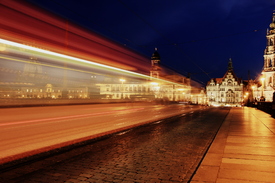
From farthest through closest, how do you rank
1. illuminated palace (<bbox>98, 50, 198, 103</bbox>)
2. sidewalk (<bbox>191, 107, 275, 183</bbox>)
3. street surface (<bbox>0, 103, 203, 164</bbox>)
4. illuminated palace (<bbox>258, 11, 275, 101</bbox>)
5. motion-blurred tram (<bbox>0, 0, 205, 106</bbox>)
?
illuminated palace (<bbox>258, 11, 275, 101</bbox>)
illuminated palace (<bbox>98, 50, 198, 103</bbox>)
motion-blurred tram (<bbox>0, 0, 205, 106</bbox>)
street surface (<bbox>0, 103, 203, 164</bbox>)
sidewalk (<bbox>191, 107, 275, 183</bbox>)

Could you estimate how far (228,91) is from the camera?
105 m

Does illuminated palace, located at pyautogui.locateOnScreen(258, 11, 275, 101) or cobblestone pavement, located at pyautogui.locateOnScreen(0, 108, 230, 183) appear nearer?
cobblestone pavement, located at pyautogui.locateOnScreen(0, 108, 230, 183)

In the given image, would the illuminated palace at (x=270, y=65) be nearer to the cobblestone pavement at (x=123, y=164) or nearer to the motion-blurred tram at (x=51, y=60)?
the motion-blurred tram at (x=51, y=60)

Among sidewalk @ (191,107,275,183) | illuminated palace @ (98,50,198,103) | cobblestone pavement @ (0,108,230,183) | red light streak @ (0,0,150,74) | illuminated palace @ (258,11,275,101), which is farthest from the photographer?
illuminated palace @ (258,11,275,101)

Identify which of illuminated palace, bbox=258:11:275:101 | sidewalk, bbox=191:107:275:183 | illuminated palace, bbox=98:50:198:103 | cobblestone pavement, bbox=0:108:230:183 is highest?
illuminated palace, bbox=258:11:275:101

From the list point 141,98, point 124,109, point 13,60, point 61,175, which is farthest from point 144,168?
point 141,98

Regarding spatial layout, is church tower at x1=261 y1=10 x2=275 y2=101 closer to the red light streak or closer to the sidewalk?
the red light streak

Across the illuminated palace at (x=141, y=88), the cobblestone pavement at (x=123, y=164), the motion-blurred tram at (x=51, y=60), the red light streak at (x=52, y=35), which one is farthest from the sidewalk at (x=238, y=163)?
the illuminated palace at (x=141, y=88)

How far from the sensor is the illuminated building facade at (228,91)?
342ft

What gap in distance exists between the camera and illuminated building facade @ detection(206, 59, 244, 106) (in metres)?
104

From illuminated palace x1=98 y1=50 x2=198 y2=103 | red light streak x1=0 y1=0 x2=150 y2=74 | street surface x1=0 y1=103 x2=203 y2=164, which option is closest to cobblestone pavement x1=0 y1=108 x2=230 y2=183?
street surface x1=0 y1=103 x2=203 y2=164

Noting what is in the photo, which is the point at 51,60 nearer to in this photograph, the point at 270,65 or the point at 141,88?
the point at 141,88

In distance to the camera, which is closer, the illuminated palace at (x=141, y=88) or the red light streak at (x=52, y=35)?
the red light streak at (x=52, y=35)

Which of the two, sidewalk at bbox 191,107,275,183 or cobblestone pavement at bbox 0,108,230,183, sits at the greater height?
sidewalk at bbox 191,107,275,183
